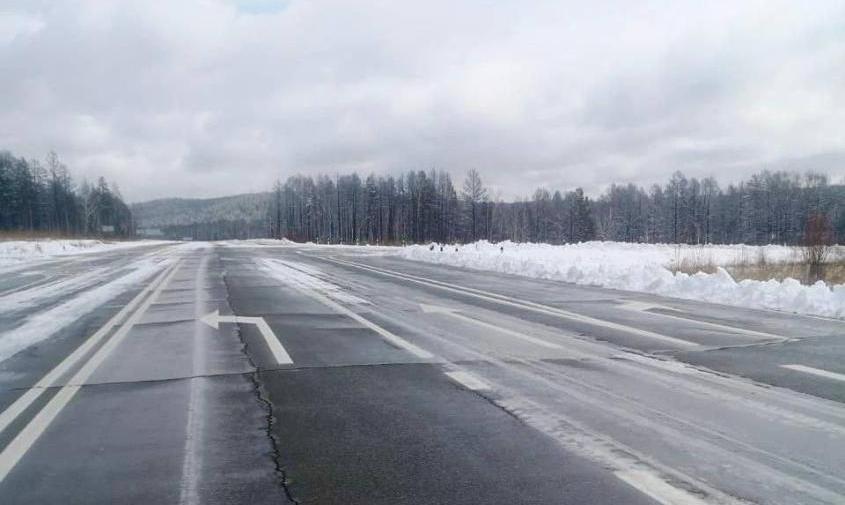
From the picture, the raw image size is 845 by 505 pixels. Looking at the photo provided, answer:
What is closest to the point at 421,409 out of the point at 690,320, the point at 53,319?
the point at 690,320

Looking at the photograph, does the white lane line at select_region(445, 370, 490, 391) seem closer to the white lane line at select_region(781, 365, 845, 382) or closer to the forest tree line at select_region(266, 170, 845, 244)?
the white lane line at select_region(781, 365, 845, 382)

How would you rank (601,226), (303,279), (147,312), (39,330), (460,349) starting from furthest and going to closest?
(601,226) → (303,279) → (147,312) → (39,330) → (460,349)

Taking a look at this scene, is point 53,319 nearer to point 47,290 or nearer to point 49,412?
point 47,290

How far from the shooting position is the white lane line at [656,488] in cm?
386

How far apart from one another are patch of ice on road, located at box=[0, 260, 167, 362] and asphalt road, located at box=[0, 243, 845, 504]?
3.7 inches

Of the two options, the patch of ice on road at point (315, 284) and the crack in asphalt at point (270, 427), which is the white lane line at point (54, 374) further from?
the patch of ice on road at point (315, 284)

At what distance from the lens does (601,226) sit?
474 ft

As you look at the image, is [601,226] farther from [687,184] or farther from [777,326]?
[777,326]

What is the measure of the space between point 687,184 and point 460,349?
158 meters

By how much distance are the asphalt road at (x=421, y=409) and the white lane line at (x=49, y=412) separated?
0.10ft

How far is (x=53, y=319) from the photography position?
12.1 meters

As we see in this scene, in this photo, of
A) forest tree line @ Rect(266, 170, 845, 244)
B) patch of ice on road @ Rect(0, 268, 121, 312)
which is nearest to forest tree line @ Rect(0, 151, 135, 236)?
forest tree line @ Rect(266, 170, 845, 244)

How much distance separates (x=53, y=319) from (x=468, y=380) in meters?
9.18

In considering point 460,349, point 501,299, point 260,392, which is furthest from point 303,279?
point 260,392
